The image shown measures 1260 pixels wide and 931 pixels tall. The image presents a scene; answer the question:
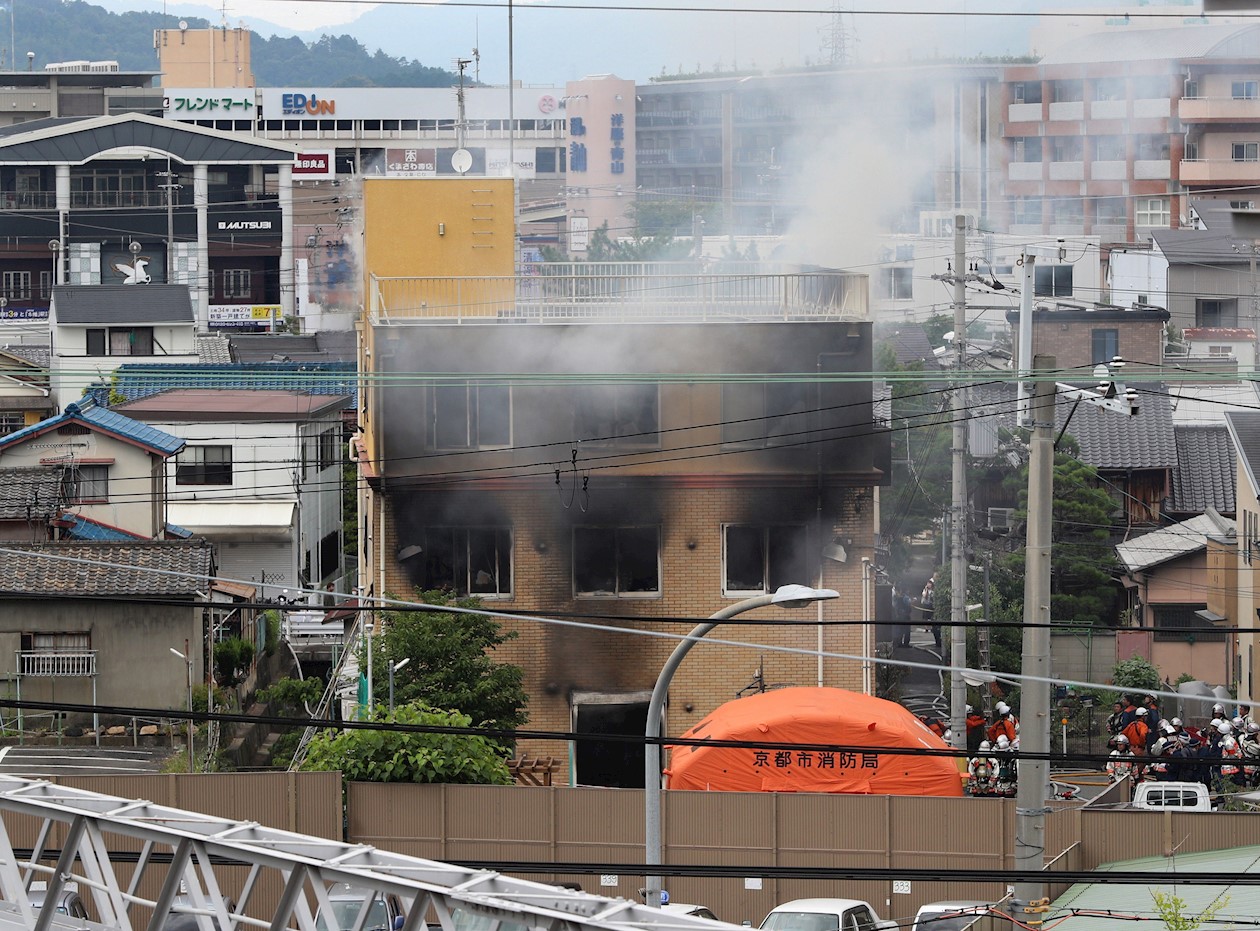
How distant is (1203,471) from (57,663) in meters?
22.1

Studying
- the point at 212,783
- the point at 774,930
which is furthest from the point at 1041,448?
the point at 212,783

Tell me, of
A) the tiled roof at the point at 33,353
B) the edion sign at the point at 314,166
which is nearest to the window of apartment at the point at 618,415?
the tiled roof at the point at 33,353

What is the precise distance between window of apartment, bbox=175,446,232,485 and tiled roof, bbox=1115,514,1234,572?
49.0ft

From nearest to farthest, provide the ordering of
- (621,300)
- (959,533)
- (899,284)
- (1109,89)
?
1. (959,533)
2. (621,300)
3. (899,284)
4. (1109,89)

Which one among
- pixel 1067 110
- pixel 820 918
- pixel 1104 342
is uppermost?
pixel 1067 110

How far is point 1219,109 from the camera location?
64688mm

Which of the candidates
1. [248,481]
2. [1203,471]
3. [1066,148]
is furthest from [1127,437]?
[1066,148]

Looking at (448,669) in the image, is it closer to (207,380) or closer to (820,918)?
(820,918)

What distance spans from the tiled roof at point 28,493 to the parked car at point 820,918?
14121 mm

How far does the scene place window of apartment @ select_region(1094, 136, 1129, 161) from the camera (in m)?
70.8

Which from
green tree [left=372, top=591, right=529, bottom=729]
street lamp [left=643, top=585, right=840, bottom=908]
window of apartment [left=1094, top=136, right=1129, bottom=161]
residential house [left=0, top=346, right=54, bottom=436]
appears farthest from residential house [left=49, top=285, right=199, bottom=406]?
window of apartment [left=1094, top=136, right=1129, bottom=161]

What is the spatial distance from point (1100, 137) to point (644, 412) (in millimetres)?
54969

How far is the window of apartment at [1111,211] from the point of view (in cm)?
7060

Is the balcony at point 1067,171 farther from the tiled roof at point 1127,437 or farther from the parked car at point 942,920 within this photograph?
the parked car at point 942,920
